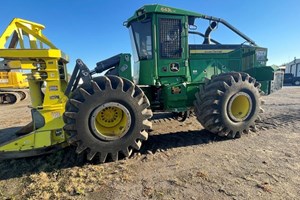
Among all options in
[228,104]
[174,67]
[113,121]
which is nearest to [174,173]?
[113,121]

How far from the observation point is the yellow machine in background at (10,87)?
15.3 metres

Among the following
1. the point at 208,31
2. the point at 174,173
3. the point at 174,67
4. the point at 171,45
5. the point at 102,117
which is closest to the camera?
the point at 174,173

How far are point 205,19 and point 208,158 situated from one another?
12.1 ft

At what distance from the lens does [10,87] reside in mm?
15633

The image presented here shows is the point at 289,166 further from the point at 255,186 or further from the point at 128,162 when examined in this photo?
the point at 128,162

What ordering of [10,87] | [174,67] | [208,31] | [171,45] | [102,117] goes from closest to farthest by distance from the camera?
[102,117]
[171,45]
[174,67]
[208,31]
[10,87]

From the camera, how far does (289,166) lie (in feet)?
12.3

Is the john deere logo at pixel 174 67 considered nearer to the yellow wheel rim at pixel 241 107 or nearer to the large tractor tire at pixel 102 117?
the large tractor tire at pixel 102 117

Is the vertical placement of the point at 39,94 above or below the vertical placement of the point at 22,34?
below

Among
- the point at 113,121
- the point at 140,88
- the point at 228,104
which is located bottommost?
the point at 113,121

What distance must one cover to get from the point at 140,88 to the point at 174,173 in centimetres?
212

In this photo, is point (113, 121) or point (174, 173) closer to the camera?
point (174, 173)

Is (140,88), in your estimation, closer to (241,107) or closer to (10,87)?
(241,107)

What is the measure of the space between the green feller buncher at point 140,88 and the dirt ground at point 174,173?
31 cm
